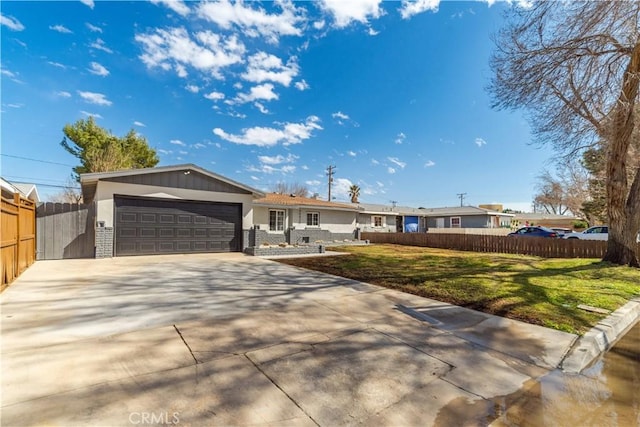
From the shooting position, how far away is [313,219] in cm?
1927

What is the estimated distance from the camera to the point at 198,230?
1251 centimetres

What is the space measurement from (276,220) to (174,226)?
6.57m

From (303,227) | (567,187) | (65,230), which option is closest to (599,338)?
(65,230)

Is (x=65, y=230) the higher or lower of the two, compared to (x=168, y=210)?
lower

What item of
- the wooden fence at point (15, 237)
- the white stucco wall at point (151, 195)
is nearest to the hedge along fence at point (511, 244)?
the white stucco wall at point (151, 195)

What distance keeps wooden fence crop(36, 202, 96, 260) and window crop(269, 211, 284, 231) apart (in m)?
8.70

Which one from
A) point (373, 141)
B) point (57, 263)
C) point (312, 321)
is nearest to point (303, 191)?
point (373, 141)

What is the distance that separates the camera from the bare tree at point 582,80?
799 cm

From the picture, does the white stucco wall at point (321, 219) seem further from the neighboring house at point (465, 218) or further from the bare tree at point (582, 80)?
the neighboring house at point (465, 218)

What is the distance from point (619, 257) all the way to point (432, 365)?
1132 centimetres

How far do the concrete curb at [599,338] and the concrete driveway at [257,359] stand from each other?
0.51 feet

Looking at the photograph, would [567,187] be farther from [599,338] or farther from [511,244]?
[599,338]

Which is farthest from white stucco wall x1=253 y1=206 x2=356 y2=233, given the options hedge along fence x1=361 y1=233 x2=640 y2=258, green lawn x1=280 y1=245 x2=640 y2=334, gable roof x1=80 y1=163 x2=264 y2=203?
green lawn x1=280 y1=245 x2=640 y2=334

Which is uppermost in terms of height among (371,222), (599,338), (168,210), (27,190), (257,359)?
(27,190)
